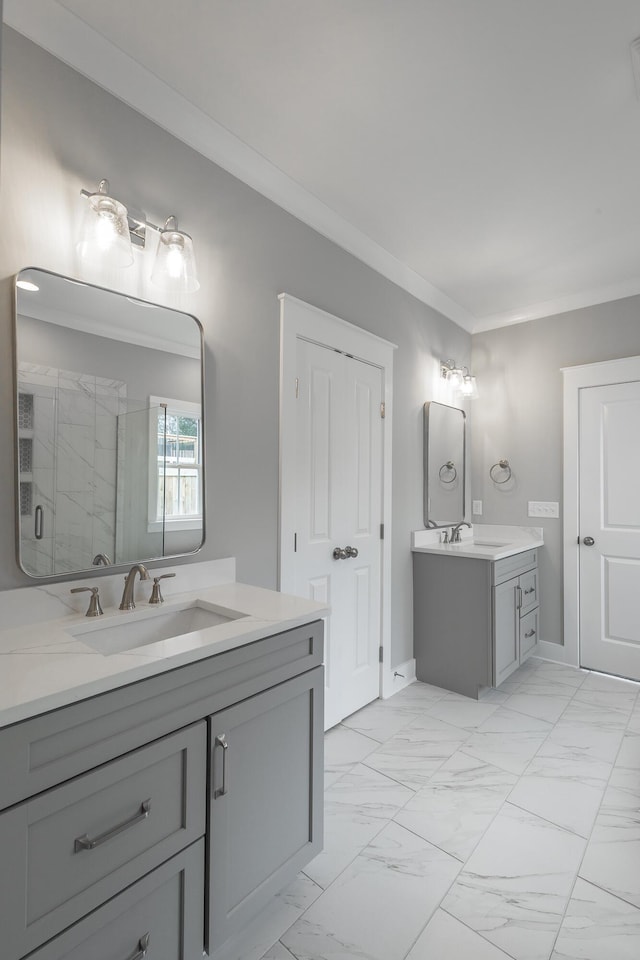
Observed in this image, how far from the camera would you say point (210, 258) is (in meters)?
1.92

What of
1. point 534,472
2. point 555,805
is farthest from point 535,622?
point 555,805

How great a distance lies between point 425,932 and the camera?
4.62ft

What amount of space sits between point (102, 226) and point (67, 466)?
73 centimetres

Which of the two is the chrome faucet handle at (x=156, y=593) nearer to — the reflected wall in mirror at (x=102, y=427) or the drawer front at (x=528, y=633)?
the reflected wall in mirror at (x=102, y=427)

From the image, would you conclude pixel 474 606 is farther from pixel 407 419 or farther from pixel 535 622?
pixel 407 419

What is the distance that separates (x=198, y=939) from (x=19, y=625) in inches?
35.2

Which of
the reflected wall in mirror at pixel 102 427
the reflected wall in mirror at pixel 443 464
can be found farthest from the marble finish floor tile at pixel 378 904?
the reflected wall in mirror at pixel 443 464

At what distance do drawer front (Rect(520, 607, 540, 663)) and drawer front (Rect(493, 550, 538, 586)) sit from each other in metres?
0.33

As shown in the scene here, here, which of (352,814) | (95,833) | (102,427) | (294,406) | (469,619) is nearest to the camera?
(95,833)

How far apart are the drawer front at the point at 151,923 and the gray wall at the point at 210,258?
0.81 m

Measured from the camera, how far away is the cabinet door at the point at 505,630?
9.50ft

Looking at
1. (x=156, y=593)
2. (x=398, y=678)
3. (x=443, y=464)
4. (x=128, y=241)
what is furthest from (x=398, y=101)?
(x=398, y=678)

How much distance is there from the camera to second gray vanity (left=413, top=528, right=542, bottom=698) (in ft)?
9.54

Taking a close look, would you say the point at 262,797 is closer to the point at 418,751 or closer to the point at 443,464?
the point at 418,751
